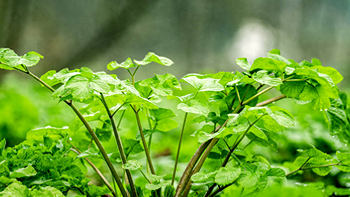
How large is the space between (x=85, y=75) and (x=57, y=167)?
265mm

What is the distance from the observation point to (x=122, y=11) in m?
3.30

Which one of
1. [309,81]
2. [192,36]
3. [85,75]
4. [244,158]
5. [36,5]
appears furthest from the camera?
[192,36]

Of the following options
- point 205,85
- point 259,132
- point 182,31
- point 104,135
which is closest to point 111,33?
point 182,31

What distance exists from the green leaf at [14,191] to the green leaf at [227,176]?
0.33 metres

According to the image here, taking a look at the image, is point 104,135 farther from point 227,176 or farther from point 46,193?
point 227,176

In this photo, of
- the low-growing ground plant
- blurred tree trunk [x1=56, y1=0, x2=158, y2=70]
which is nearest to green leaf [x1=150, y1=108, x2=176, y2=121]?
the low-growing ground plant

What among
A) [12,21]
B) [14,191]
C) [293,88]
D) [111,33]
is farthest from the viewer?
[111,33]

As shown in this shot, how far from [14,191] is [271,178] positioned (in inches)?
18.0

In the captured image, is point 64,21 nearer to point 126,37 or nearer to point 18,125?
point 126,37

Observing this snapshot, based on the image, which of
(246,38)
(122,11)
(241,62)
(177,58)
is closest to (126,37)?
(122,11)

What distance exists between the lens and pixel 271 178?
1.48ft

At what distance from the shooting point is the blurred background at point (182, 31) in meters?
3.17

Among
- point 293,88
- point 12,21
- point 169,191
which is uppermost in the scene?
point 12,21

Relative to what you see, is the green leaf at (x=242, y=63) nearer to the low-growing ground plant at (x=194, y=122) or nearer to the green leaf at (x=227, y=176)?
the low-growing ground plant at (x=194, y=122)
